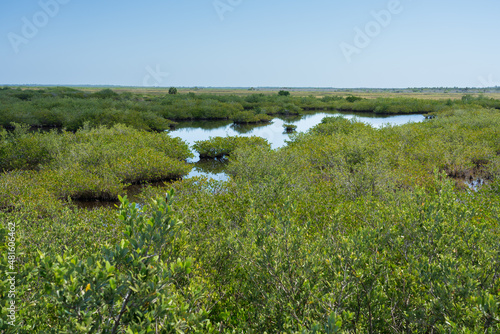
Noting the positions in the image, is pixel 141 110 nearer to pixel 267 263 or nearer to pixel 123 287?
pixel 267 263

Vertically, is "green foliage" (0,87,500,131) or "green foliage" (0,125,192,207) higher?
"green foliage" (0,87,500,131)

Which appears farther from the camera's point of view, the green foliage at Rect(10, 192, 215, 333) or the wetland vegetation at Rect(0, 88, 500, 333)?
the wetland vegetation at Rect(0, 88, 500, 333)

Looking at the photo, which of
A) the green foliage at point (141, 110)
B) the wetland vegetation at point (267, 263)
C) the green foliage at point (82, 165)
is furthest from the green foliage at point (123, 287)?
the green foliage at point (141, 110)

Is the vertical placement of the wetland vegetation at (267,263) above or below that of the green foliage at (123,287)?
below

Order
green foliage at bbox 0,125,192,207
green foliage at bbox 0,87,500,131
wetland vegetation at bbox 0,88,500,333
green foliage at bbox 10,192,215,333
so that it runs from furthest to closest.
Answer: green foliage at bbox 0,87,500,131 → green foliage at bbox 0,125,192,207 → wetland vegetation at bbox 0,88,500,333 → green foliage at bbox 10,192,215,333

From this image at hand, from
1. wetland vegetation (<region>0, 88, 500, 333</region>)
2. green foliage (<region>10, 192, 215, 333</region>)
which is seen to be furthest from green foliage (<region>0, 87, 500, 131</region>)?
green foliage (<region>10, 192, 215, 333</region>)

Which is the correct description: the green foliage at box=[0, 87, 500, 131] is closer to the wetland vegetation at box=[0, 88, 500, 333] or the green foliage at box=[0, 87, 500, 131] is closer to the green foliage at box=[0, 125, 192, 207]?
the green foliage at box=[0, 125, 192, 207]

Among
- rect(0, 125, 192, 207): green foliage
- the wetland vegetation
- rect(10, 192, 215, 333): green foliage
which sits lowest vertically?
rect(0, 125, 192, 207): green foliage

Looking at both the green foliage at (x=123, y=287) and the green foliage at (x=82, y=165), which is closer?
the green foliage at (x=123, y=287)

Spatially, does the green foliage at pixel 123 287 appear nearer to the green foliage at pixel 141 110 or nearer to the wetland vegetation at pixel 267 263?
the wetland vegetation at pixel 267 263

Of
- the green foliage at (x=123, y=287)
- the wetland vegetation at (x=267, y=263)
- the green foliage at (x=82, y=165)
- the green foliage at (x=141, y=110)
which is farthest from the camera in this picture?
the green foliage at (x=141, y=110)

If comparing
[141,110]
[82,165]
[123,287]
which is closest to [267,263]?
[123,287]

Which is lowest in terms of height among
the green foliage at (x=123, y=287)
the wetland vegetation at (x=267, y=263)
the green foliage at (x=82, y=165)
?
the green foliage at (x=82, y=165)

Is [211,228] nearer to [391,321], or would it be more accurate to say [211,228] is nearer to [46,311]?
[46,311]
